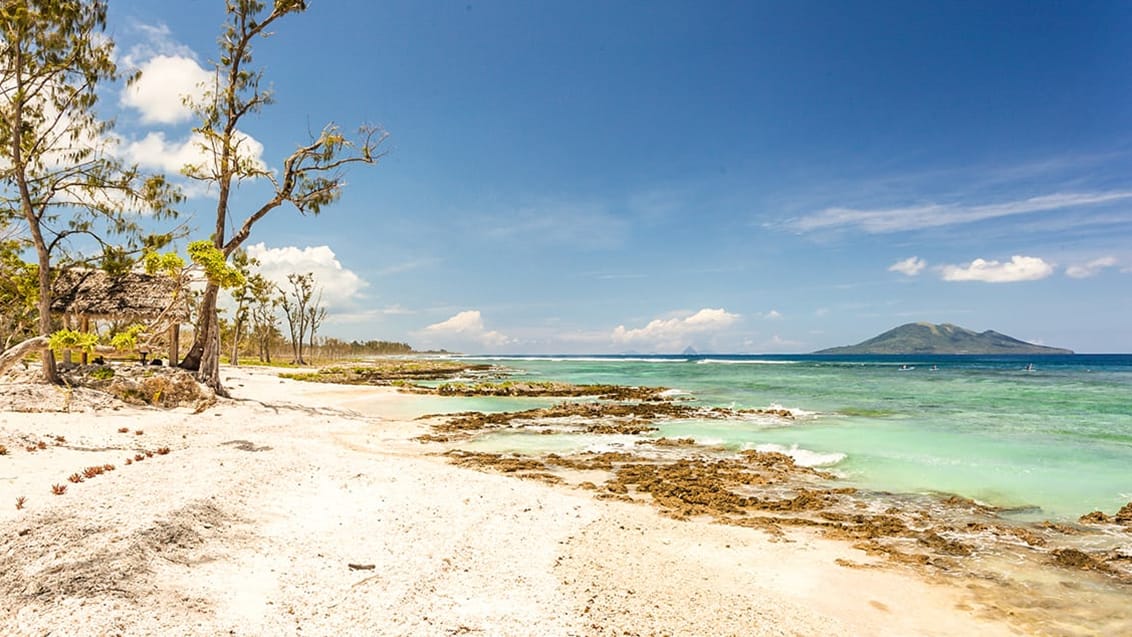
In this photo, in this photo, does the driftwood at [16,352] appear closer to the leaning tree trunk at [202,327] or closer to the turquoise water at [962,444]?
the leaning tree trunk at [202,327]

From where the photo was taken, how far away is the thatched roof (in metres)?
23.6

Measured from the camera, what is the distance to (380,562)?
666 centimetres

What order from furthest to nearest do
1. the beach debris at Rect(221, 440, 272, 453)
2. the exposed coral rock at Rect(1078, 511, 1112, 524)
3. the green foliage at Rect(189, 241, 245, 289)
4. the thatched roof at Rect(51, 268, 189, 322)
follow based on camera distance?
the thatched roof at Rect(51, 268, 189, 322), the green foliage at Rect(189, 241, 245, 289), the beach debris at Rect(221, 440, 272, 453), the exposed coral rock at Rect(1078, 511, 1112, 524)


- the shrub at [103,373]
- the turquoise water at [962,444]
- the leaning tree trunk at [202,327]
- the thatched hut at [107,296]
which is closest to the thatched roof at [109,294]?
the thatched hut at [107,296]

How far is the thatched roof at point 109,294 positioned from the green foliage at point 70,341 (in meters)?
12.6

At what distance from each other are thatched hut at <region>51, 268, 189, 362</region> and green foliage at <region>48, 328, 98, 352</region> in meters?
12.0

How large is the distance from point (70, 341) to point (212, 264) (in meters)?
3.49

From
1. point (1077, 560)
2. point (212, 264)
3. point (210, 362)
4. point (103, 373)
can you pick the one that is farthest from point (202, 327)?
point (1077, 560)

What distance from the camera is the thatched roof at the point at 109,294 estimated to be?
23625 mm

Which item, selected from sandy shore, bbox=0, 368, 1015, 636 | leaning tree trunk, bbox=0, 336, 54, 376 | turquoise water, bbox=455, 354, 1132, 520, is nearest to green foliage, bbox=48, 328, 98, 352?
leaning tree trunk, bbox=0, 336, 54, 376

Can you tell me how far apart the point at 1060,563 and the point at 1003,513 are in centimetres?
276

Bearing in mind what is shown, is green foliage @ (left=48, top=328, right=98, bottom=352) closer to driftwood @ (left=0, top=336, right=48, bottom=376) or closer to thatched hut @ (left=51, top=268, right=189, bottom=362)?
driftwood @ (left=0, top=336, right=48, bottom=376)

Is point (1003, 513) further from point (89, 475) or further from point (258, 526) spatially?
point (89, 475)

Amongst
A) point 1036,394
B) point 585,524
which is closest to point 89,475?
point 585,524
